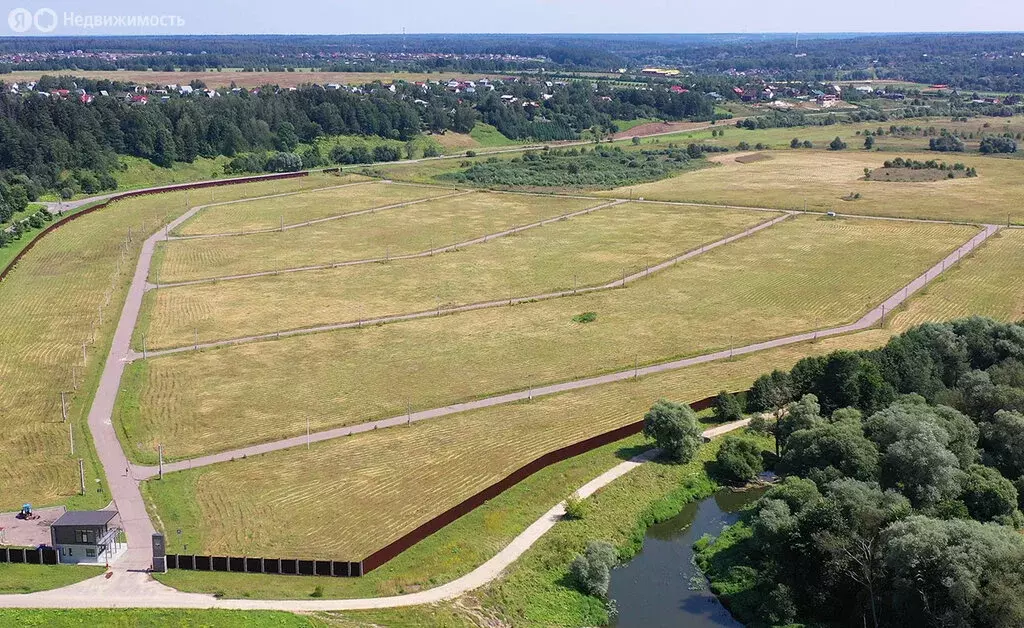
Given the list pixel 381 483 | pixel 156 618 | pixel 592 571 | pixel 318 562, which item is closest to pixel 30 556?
pixel 156 618

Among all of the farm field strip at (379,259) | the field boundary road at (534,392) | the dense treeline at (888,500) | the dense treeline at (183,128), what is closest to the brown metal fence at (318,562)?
the field boundary road at (534,392)

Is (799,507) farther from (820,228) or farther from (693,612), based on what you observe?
(820,228)

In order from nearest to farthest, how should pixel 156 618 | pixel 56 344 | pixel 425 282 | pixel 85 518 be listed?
pixel 156 618 < pixel 85 518 < pixel 56 344 < pixel 425 282

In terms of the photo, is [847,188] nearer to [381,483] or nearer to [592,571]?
[381,483]

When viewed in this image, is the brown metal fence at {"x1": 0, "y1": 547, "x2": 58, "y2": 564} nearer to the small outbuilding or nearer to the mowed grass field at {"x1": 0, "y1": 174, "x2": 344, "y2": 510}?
the small outbuilding

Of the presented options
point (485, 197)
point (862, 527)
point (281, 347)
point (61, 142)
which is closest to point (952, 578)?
point (862, 527)

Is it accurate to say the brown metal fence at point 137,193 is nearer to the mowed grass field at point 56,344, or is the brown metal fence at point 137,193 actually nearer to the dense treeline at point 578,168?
the mowed grass field at point 56,344

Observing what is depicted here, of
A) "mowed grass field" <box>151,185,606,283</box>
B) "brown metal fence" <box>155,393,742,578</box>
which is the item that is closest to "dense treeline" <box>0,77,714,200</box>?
"mowed grass field" <box>151,185,606,283</box>
